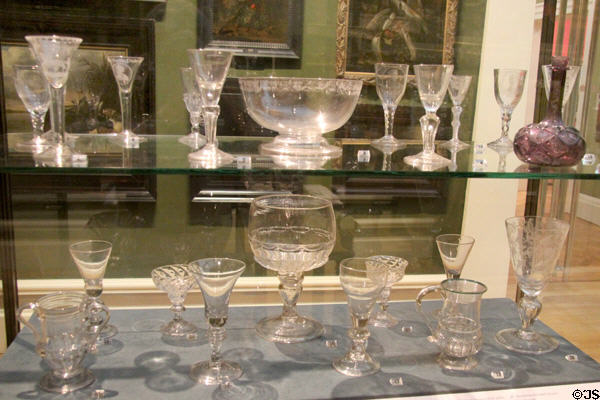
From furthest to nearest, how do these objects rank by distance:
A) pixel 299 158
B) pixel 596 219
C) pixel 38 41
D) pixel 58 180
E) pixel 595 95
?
Result: 1. pixel 596 219
2. pixel 595 95
3. pixel 58 180
4. pixel 299 158
5. pixel 38 41

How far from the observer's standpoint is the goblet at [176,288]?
1150 millimetres

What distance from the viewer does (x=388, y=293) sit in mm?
1259

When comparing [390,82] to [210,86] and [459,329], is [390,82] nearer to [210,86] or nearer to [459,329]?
[210,86]

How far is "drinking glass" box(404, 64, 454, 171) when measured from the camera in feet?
3.40

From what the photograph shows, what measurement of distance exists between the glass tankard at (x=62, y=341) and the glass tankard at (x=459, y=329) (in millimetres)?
653

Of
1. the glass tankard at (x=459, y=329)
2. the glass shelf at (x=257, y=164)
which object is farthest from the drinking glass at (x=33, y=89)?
the glass tankard at (x=459, y=329)

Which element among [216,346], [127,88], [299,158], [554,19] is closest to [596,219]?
[554,19]

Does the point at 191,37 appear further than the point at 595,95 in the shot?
No

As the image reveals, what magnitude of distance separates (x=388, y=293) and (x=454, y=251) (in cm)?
18

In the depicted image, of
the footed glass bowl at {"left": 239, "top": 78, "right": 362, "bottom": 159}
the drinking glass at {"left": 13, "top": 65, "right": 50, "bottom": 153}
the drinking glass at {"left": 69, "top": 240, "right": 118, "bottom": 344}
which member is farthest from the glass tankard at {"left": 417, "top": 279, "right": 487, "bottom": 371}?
the drinking glass at {"left": 13, "top": 65, "right": 50, "bottom": 153}

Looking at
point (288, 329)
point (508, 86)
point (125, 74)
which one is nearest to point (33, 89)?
point (125, 74)

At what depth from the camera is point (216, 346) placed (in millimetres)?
989

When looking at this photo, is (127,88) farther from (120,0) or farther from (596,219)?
(596,219)

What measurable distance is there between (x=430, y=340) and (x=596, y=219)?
0.96 metres
